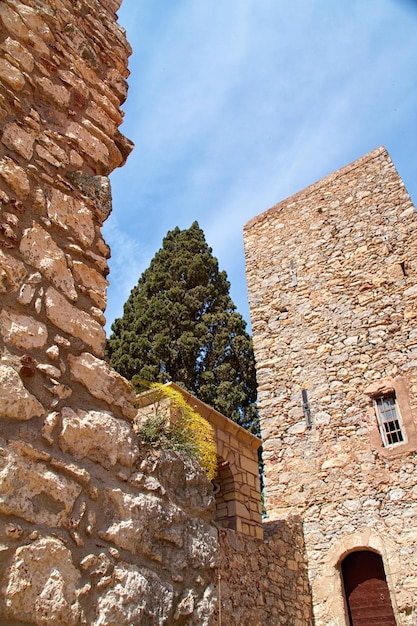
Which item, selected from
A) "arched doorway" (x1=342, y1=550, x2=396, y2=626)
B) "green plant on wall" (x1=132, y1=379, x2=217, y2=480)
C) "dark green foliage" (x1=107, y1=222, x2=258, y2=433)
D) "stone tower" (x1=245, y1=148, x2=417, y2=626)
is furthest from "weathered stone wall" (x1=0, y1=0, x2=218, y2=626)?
"dark green foliage" (x1=107, y1=222, x2=258, y2=433)

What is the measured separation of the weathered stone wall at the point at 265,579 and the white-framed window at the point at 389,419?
6.33 ft

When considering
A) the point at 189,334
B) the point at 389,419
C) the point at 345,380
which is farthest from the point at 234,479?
the point at 189,334

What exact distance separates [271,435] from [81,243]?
7.20m

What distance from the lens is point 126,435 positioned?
2.25 meters

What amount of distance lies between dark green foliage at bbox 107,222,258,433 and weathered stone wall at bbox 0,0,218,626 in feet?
35.5

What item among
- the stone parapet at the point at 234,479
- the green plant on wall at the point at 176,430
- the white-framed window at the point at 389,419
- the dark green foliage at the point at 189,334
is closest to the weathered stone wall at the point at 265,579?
the stone parapet at the point at 234,479

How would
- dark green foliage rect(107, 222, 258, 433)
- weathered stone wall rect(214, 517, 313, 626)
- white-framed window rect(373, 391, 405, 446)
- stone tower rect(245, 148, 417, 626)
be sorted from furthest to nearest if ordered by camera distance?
dark green foliage rect(107, 222, 258, 433), white-framed window rect(373, 391, 405, 446), stone tower rect(245, 148, 417, 626), weathered stone wall rect(214, 517, 313, 626)

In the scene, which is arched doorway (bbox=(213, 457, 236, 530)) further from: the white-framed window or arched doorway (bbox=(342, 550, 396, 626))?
the white-framed window

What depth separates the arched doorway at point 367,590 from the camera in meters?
7.06

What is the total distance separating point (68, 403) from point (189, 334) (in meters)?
12.2

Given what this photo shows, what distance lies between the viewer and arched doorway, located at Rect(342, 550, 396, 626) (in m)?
7.06

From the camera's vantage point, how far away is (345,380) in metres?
8.59

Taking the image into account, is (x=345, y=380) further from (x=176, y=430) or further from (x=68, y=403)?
(x=68, y=403)

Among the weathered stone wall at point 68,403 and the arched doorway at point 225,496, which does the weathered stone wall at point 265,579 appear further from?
the weathered stone wall at point 68,403
